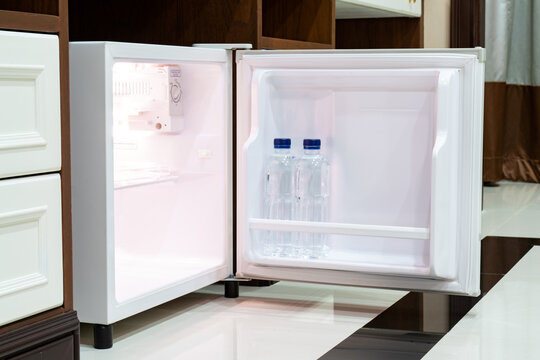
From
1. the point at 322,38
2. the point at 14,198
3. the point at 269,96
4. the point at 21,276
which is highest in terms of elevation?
the point at 322,38

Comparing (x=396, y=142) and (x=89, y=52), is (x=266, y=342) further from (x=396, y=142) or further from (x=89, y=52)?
(x=89, y=52)

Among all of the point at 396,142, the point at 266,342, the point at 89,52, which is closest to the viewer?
the point at 89,52

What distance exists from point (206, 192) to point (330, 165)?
31 cm

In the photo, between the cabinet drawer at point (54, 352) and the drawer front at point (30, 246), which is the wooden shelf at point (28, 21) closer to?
the drawer front at point (30, 246)

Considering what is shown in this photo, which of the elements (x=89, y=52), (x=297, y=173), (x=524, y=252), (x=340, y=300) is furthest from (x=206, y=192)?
(x=524, y=252)

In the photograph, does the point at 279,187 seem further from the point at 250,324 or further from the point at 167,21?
the point at 167,21

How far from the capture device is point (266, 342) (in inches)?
69.4

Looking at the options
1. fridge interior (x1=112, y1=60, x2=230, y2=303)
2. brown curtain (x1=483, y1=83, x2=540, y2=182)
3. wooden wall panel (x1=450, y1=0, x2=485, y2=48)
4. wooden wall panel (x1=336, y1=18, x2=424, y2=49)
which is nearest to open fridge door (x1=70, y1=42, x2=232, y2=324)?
fridge interior (x1=112, y1=60, x2=230, y2=303)

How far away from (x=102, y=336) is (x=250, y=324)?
336 mm

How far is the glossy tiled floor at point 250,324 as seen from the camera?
1.70 meters

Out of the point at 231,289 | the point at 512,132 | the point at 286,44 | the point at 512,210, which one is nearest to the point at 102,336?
the point at 231,289

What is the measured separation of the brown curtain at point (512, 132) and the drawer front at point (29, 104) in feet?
11.2

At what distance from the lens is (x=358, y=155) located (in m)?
1.99

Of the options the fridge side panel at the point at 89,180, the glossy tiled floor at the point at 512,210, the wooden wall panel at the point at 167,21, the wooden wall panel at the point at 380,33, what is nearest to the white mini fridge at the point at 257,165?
the fridge side panel at the point at 89,180
